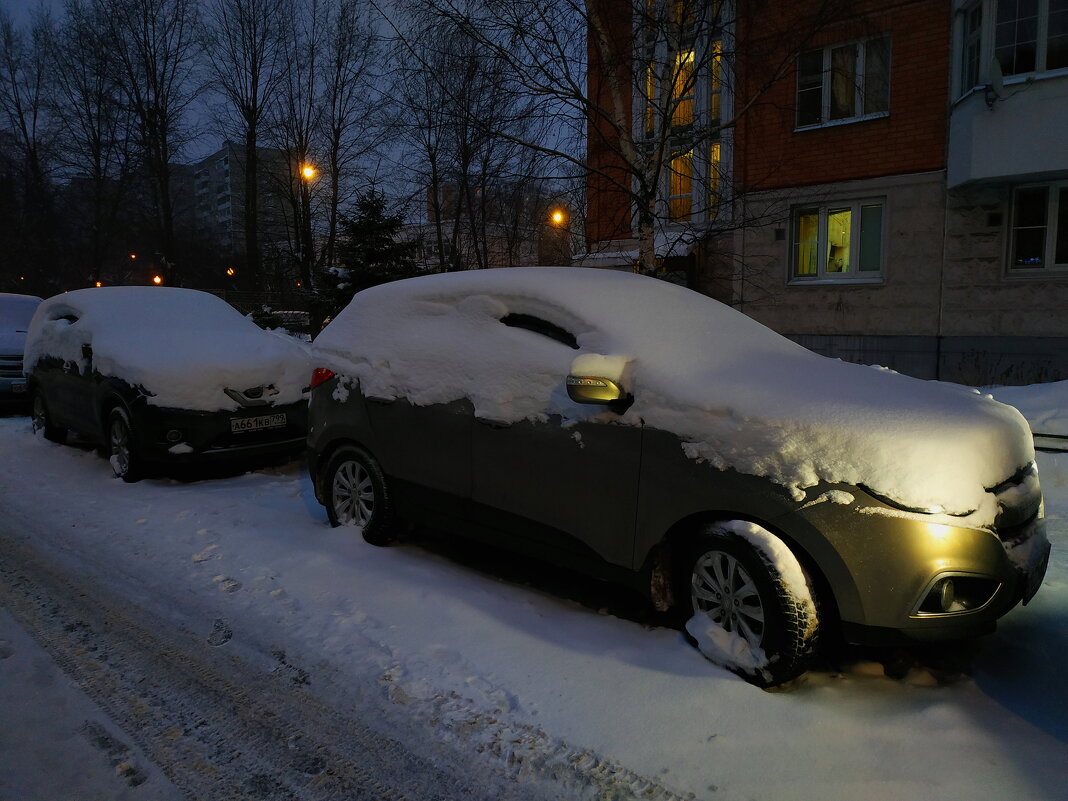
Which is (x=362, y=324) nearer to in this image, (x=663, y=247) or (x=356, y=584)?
(x=356, y=584)

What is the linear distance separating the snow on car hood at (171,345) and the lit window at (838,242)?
10.2 meters

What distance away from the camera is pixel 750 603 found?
309 cm

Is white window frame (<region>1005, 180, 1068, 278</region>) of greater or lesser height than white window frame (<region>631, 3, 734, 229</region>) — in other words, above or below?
below

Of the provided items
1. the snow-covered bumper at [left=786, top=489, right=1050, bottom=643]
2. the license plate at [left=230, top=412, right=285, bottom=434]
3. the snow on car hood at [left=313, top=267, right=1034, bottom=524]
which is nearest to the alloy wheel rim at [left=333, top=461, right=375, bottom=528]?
the snow on car hood at [left=313, top=267, right=1034, bottom=524]

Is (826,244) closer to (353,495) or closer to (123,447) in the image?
(353,495)

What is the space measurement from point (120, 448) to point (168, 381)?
0.92 m

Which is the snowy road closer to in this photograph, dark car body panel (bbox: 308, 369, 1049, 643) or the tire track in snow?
the tire track in snow

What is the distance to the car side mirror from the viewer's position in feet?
11.1

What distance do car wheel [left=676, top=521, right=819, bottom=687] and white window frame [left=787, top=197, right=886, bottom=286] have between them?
11.4 metres

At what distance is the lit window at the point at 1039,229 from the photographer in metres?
11.6

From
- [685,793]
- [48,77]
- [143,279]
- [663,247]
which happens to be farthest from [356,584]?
[143,279]

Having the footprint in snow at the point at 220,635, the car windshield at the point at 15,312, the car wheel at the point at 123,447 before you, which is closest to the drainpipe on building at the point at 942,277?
the car wheel at the point at 123,447

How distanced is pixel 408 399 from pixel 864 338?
11.1m

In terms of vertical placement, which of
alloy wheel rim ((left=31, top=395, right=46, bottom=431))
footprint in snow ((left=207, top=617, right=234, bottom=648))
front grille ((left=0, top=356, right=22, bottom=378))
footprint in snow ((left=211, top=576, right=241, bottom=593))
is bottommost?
footprint in snow ((left=207, top=617, right=234, bottom=648))
